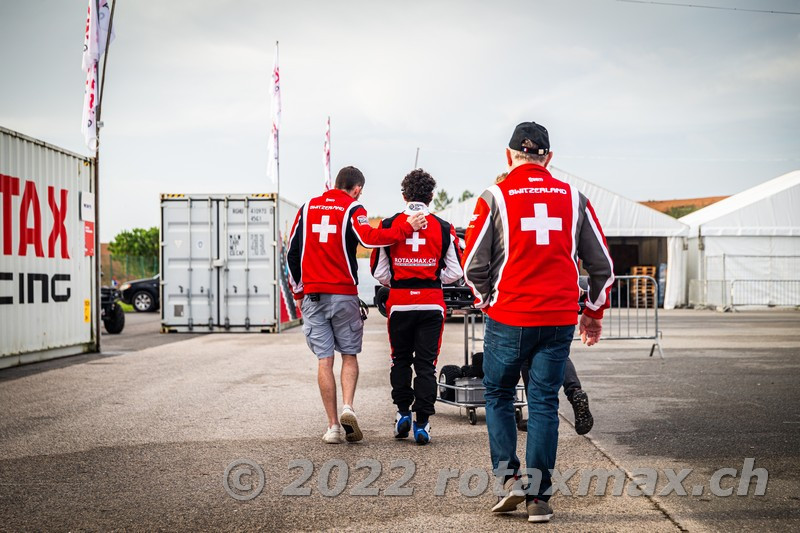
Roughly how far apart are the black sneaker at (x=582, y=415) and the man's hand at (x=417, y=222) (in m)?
1.65

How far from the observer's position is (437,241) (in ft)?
20.0

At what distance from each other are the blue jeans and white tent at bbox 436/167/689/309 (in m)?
29.2

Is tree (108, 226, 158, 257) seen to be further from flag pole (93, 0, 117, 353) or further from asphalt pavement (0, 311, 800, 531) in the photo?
asphalt pavement (0, 311, 800, 531)

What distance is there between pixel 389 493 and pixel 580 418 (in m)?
1.55

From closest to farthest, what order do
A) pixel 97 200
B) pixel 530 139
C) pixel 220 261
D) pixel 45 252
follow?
pixel 530 139 < pixel 45 252 < pixel 97 200 < pixel 220 261

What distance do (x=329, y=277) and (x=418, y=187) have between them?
99cm

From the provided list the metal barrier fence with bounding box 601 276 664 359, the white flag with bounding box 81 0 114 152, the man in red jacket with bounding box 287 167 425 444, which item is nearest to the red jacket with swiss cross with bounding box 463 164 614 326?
the man in red jacket with bounding box 287 167 425 444

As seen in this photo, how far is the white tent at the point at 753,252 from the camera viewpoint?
32.1 metres

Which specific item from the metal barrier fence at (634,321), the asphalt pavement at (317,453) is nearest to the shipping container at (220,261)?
the asphalt pavement at (317,453)

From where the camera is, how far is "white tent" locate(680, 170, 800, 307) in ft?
105

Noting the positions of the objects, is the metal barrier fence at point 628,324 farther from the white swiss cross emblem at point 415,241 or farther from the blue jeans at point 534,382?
the blue jeans at point 534,382

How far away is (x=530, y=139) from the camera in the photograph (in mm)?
4250

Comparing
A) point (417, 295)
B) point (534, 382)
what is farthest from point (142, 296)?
point (534, 382)

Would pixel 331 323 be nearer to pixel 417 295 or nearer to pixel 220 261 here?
pixel 417 295
